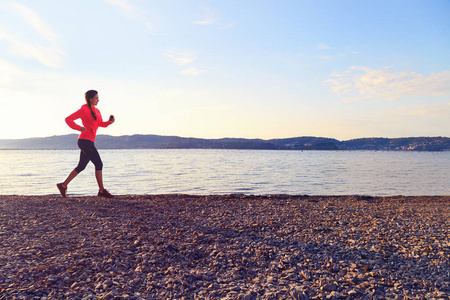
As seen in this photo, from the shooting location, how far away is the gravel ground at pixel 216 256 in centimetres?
363

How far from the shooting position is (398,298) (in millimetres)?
3496

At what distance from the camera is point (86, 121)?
8.77 metres

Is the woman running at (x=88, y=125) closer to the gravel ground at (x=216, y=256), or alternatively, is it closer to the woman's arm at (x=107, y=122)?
the woman's arm at (x=107, y=122)

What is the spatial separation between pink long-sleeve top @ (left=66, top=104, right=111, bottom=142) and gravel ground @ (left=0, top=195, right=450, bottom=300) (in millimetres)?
2371

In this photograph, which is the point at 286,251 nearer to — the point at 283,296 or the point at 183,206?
the point at 283,296

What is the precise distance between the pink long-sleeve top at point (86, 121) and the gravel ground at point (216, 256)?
2.37m

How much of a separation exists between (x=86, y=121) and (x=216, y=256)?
6.24m

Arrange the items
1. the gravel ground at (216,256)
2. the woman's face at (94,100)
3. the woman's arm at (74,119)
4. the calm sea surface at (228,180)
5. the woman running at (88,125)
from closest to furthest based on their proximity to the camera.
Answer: the gravel ground at (216,256), the woman's arm at (74,119), the woman running at (88,125), the woman's face at (94,100), the calm sea surface at (228,180)

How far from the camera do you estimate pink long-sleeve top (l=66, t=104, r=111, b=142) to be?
8.49 m

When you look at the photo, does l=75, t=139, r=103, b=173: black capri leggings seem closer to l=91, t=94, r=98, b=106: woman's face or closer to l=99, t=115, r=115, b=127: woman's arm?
l=99, t=115, r=115, b=127: woman's arm

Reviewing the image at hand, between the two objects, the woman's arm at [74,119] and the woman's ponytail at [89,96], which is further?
the woman's ponytail at [89,96]

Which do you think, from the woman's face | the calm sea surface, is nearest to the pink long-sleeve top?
the woman's face

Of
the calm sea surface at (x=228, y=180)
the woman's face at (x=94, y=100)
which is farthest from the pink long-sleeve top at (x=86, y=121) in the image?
the calm sea surface at (x=228, y=180)

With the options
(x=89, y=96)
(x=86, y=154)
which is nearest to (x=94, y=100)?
(x=89, y=96)
